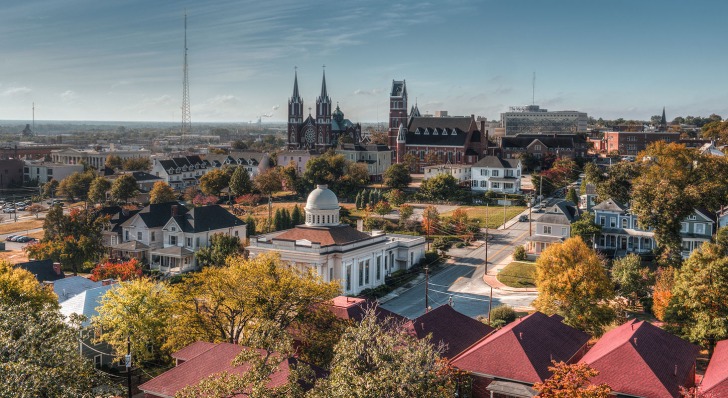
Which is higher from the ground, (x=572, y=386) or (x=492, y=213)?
(x=492, y=213)

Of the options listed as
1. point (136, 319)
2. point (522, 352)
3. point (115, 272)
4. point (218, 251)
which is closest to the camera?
point (522, 352)

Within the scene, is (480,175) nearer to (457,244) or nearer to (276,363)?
(457,244)

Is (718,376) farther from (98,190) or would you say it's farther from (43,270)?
(98,190)

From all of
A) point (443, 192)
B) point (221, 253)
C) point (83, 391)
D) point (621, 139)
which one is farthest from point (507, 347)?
point (621, 139)

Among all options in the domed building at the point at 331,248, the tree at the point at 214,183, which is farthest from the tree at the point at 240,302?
the tree at the point at 214,183

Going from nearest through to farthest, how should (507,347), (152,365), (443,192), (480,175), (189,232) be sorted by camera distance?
(507,347) < (152,365) < (189,232) < (443,192) < (480,175)

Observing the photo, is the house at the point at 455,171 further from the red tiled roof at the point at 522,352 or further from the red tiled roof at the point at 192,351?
the red tiled roof at the point at 192,351

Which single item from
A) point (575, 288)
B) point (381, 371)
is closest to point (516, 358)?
point (381, 371)

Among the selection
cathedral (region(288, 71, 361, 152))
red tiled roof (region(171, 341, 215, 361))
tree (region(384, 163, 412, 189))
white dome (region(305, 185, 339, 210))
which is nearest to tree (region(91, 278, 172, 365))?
red tiled roof (region(171, 341, 215, 361))
